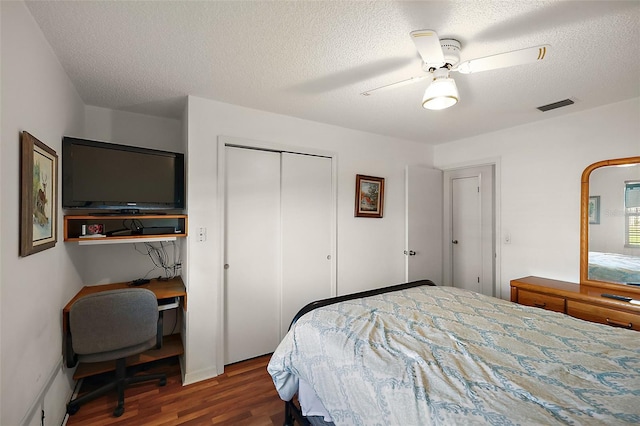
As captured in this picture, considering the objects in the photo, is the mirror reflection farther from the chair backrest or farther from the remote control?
the chair backrest

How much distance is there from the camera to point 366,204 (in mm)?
3385

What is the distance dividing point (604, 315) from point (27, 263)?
381cm

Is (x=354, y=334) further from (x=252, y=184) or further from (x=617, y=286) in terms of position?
(x=617, y=286)

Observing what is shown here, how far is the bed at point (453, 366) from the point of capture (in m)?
0.98

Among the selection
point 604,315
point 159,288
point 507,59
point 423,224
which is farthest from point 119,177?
point 604,315

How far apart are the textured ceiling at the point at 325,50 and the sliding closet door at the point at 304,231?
650 millimetres

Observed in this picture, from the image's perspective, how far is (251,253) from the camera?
2.73 meters

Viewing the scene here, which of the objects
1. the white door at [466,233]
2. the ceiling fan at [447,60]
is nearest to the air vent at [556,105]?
the white door at [466,233]

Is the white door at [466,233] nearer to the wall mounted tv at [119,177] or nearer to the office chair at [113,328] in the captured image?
the wall mounted tv at [119,177]

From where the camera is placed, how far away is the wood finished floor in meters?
1.92

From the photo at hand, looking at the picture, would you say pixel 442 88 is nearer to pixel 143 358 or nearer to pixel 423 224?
pixel 423 224

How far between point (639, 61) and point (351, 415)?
2686 millimetres

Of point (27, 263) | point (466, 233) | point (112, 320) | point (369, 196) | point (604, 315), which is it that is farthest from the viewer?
point (466, 233)

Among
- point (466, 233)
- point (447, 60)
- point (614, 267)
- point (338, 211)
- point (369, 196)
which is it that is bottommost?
point (614, 267)
